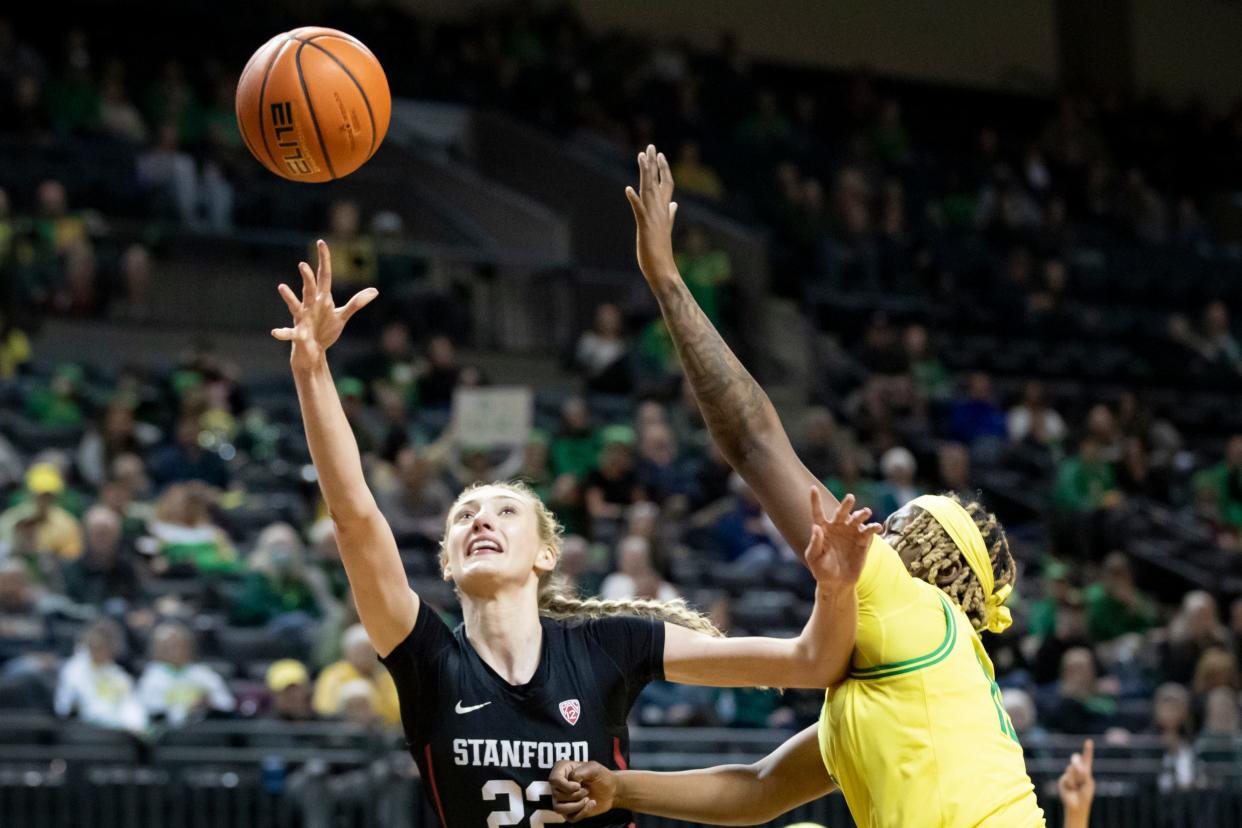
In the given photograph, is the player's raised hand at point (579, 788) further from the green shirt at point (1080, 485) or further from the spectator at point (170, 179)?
the spectator at point (170, 179)

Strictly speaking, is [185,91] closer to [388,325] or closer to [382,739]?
[388,325]

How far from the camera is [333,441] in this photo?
379 cm

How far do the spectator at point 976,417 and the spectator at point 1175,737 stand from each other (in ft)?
13.8

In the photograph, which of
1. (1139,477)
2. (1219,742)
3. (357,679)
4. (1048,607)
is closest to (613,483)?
(1048,607)

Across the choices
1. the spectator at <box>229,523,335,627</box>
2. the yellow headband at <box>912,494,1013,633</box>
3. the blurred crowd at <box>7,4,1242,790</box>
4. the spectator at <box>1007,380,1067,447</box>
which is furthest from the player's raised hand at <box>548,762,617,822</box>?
the spectator at <box>1007,380,1067,447</box>

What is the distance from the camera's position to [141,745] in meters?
8.68

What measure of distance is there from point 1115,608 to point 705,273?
5.21m

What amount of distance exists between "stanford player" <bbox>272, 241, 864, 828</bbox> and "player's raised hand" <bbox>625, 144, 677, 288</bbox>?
2.03ft

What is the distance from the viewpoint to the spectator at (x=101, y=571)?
10555 millimetres

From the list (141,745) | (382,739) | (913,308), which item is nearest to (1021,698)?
(382,739)

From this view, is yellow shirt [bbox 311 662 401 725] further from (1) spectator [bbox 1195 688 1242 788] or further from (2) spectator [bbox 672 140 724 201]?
(2) spectator [bbox 672 140 724 201]

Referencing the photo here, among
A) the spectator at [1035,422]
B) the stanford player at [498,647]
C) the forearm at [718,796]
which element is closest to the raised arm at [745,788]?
the forearm at [718,796]

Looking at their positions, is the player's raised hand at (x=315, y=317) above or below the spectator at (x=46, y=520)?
above

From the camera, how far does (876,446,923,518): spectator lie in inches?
523
